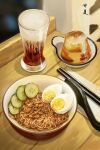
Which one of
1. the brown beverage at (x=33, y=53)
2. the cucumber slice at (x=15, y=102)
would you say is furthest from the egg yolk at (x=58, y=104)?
the brown beverage at (x=33, y=53)

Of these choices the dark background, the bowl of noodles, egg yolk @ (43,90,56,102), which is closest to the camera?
the bowl of noodles

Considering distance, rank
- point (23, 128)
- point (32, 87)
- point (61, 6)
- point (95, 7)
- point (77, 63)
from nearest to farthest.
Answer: point (23, 128)
point (32, 87)
point (77, 63)
point (61, 6)
point (95, 7)

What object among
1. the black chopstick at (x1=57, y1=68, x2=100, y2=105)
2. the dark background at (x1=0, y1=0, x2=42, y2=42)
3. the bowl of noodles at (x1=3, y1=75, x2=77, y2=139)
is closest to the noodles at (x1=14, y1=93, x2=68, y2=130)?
the bowl of noodles at (x1=3, y1=75, x2=77, y2=139)

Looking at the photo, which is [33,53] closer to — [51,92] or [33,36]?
[33,36]

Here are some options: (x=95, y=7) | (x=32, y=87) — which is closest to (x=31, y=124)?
(x=32, y=87)

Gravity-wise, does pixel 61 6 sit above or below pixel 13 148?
above

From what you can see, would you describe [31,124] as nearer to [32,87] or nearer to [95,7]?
[32,87]

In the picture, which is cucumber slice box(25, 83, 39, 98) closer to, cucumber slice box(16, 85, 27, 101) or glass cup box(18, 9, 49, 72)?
cucumber slice box(16, 85, 27, 101)
